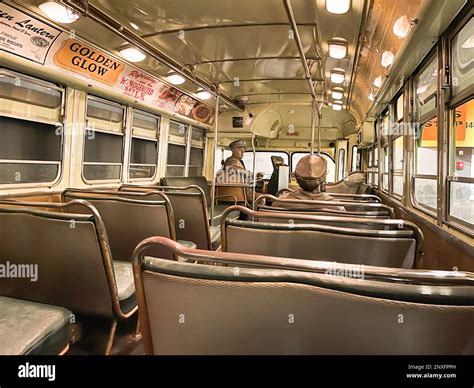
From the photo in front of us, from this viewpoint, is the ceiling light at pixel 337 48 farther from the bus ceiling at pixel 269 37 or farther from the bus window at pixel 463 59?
the bus window at pixel 463 59

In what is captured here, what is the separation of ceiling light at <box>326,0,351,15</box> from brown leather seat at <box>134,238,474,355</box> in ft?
8.25

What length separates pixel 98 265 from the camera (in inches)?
59.2

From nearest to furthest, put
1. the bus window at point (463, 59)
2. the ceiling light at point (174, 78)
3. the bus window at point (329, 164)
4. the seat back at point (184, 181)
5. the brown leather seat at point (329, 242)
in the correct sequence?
the brown leather seat at point (329, 242) → the bus window at point (463, 59) → the ceiling light at point (174, 78) → the seat back at point (184, 181) → the bus window at point (329, 164)

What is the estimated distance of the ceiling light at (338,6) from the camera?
2.58m

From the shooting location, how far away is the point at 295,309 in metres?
0.76

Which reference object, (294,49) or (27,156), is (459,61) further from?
(27,156)

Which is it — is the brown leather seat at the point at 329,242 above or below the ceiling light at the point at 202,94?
below

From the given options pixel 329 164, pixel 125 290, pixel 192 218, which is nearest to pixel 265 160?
pixel 329 164

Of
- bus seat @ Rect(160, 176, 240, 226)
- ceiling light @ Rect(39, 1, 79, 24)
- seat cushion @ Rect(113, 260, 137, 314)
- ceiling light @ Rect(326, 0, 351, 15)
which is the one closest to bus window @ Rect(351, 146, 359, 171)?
bus seat @ Rect(160, 176, 240, 226)

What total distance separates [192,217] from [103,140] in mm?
1959

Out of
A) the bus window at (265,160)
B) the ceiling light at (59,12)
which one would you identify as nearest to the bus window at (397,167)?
the ceiling light at (59,12)

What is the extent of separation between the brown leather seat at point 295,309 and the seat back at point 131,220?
1314 millimetres

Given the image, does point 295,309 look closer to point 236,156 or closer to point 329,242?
point 329,242
